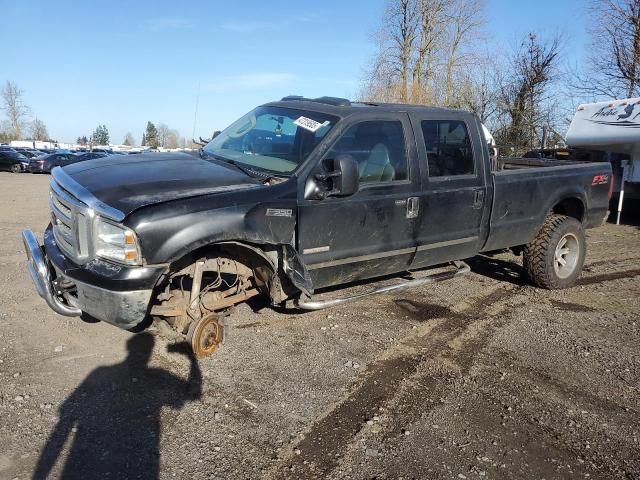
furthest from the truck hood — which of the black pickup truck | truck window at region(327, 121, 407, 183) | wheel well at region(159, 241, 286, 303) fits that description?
truck window at region(327, 121, 407, 183)

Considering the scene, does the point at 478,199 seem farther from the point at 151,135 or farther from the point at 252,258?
the point at 151,135

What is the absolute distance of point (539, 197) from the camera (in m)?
5.71

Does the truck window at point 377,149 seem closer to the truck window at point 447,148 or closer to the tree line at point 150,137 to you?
the truck window at point 447,148

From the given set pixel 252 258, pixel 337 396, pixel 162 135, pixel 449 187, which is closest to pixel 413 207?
pixel 449 187

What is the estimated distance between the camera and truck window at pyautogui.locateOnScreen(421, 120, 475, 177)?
481cm

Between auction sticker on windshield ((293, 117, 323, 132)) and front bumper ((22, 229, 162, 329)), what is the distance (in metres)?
1.81

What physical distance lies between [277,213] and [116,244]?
1.12 metres

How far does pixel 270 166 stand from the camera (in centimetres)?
419

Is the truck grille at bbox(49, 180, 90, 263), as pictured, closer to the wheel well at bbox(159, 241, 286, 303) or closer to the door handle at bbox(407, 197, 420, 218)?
the wheel well at bbox(159, 241, 286, 303)

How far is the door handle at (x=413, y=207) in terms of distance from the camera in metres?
4.59

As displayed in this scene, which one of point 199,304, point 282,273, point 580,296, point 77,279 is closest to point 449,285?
point 580,296

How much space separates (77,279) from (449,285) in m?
4.30

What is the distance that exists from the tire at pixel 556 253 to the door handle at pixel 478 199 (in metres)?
1.23

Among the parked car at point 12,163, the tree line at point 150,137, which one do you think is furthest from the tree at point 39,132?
the parked car at point 12,163
